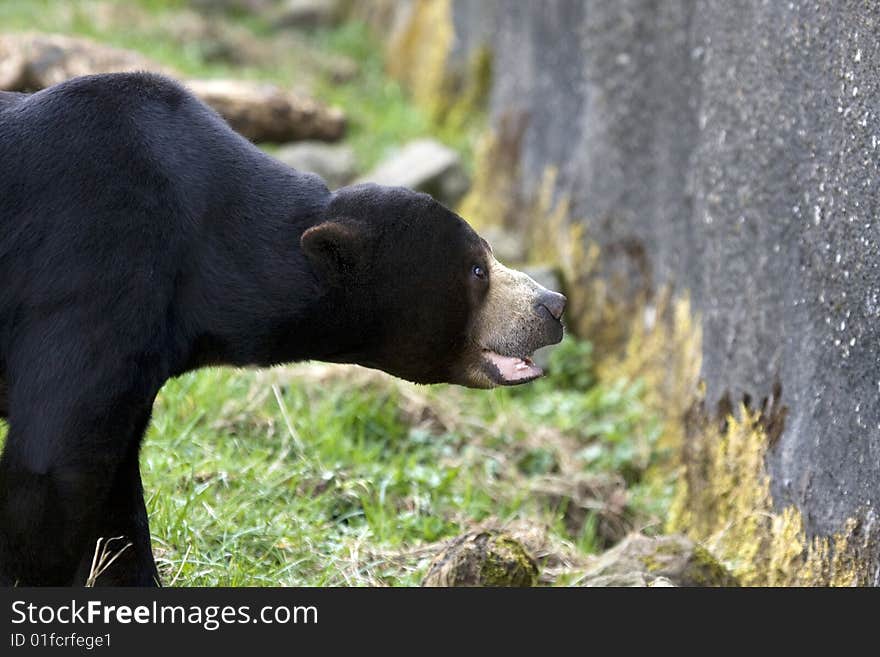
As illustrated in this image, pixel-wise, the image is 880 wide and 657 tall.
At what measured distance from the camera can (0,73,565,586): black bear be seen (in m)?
3.50

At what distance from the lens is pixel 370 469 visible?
5527 millimetres

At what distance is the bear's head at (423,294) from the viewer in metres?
3.88

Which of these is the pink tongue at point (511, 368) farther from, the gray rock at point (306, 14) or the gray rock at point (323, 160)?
the gray rock at point (306, 14)

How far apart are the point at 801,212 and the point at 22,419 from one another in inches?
99.8

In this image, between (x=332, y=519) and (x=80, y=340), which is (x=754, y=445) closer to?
(x=332, y=519)

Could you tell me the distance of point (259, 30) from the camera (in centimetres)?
1406

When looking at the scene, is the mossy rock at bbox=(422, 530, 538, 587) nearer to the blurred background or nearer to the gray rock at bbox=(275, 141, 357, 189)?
the blurred background

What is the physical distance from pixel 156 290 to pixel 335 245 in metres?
0.51

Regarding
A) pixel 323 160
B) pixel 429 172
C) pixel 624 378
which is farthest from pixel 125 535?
pixel 323 160

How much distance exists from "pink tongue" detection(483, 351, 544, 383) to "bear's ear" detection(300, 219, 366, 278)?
515mm

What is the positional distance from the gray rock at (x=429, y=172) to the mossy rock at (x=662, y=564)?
4.88 m

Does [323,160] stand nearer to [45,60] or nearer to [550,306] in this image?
[45,60]

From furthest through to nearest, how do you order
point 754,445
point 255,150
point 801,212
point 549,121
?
point 549,121
point 754,445
point 801,212
point 255,150

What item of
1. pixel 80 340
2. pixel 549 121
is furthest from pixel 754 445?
pixel 549 121
